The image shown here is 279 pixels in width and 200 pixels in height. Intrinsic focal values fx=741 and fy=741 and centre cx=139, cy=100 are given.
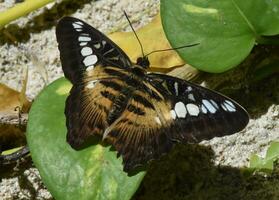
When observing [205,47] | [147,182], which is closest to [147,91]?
[205,47]

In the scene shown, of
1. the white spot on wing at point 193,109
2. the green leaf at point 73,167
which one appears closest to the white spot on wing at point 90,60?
the green leaf at point 73,167

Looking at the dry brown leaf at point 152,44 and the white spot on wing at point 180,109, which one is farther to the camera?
the dry brown leaf at point 152,44

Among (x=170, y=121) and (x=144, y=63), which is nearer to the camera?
(x=170, y=121)

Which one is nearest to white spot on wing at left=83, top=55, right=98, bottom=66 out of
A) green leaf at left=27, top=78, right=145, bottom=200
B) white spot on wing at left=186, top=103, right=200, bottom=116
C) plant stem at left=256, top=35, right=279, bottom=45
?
green leaf at left=27, top=78, right=145, bottom=200

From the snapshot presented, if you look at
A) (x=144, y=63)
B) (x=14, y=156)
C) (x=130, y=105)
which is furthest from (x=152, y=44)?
(x=14, y=156)

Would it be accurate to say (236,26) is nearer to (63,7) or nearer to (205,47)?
(205,47)

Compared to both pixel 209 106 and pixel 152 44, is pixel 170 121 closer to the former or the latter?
pixel 209 106

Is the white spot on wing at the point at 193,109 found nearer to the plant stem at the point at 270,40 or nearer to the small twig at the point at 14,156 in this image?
the plant stem at the point at 270,40

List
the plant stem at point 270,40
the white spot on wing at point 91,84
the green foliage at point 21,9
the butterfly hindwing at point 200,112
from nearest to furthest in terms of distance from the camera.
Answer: the butterfly hindwing at point 200,112
the white spot on wing at point 91,84
the plant stem at point 270,40
the green foliage at point 21,9
